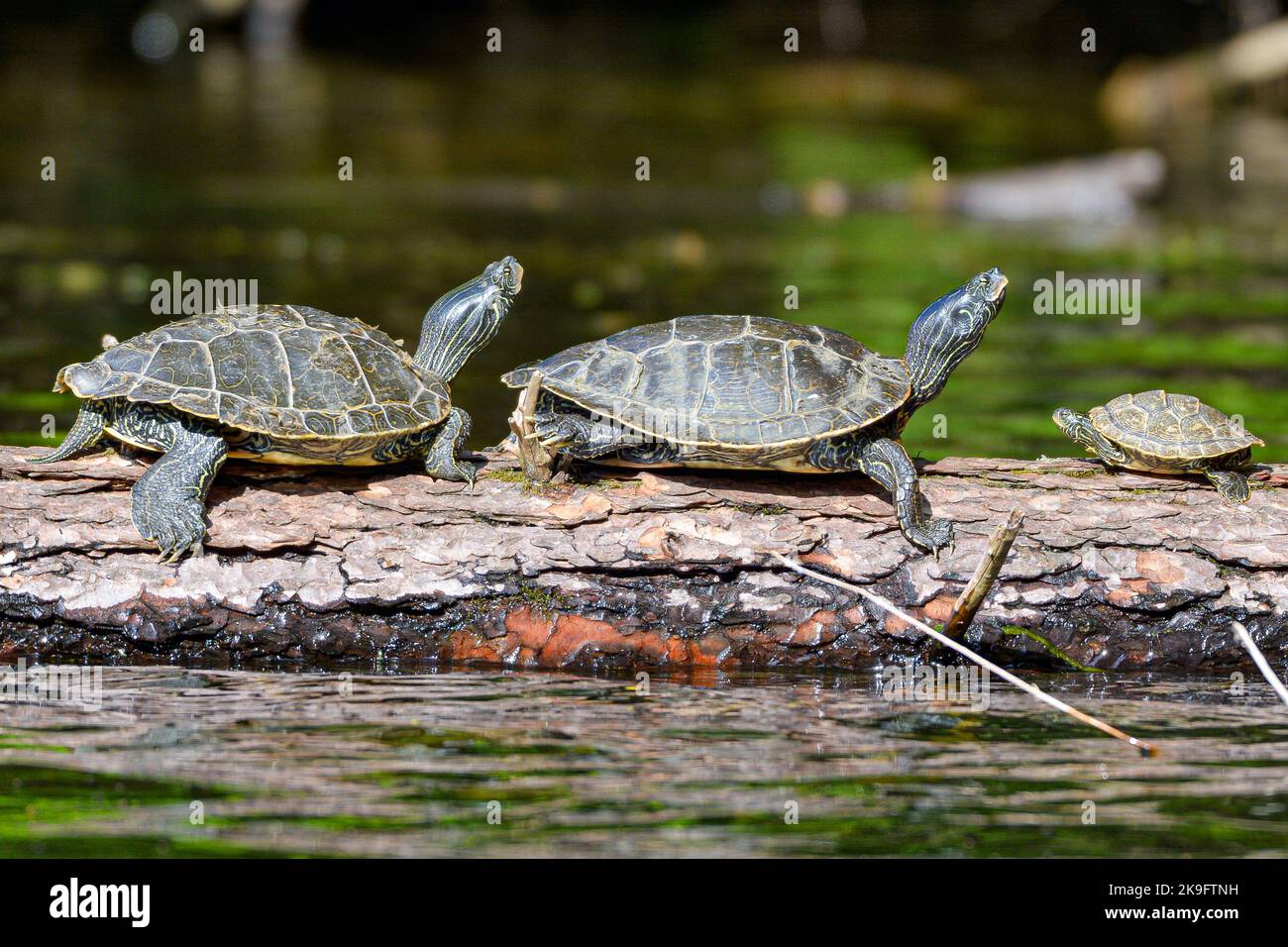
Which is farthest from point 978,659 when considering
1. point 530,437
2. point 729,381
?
point 530,437

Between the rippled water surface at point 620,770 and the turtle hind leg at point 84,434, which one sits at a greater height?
the turtle hind leg at point 84,434

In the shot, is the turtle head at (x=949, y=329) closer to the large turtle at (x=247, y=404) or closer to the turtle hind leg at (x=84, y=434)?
the large turtle at (x=247, y=404)

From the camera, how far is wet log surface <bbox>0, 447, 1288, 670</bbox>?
5.77 m

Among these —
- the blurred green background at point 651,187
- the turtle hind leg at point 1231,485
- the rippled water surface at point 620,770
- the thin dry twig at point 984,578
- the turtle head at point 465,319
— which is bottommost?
the rippled water surface at point 620,770

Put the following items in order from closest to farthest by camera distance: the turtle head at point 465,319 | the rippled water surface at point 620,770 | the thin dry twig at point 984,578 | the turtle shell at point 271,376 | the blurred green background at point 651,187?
1. the rippled water surface at point 620,770
2. the thin dry twig at point 984,578
3. the turtle shell at point 271,376
4. the turtle head at point 465,319
5. the blurred green background at point 651,187

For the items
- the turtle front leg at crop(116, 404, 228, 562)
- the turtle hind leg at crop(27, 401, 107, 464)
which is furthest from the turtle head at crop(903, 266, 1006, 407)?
the turtle hind leg at crop(27, 401, 107, 464)

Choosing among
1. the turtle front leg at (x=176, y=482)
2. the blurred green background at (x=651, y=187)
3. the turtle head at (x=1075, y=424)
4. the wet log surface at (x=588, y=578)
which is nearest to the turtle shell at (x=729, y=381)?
the wet log surface at (x=588, y=578)

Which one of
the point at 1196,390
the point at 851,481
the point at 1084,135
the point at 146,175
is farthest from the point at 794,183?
the point at 851,481

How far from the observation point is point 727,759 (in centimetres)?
498

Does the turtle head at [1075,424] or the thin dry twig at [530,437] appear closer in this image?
the thin dry twig at [530,437]

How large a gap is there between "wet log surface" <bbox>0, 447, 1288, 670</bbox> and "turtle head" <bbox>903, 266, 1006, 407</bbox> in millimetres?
684

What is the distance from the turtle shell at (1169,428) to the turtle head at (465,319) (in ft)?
8.82

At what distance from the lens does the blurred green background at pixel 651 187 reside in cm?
1235

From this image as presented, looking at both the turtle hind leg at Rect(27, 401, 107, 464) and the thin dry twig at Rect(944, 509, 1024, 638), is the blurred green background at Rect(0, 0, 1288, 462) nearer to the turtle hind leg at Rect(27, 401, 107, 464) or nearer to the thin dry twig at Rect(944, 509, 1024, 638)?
the turtle hind leg at Rect(27, 401, 107, 464)
